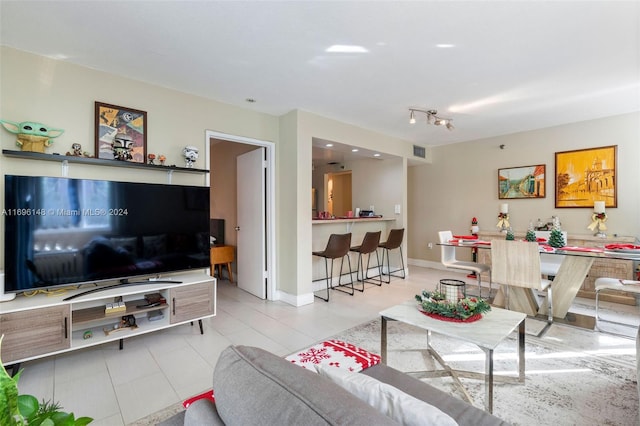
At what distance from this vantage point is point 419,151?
595cm

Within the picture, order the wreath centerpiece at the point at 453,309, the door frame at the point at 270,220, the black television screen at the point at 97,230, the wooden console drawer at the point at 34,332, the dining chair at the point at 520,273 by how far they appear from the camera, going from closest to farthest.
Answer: the wreath centerpiece at the point at 453,309, the wooden console drawer at the point at 34,332, the black television screen at the point at 97,230, the dining chair at the point at 520,273, the door frame at the point at 270,220

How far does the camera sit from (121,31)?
7.21ft

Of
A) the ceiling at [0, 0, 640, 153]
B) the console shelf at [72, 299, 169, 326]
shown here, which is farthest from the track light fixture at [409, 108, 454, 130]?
the console shelf at [72, 299, 169, 326]

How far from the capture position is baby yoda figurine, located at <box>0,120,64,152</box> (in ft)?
7.60

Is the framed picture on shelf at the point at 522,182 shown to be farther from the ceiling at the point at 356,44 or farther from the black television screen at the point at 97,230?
the black television screen at the point at 97,230

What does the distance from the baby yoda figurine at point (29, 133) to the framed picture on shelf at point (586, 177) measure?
637cm

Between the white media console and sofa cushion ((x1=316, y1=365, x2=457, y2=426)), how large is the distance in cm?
223

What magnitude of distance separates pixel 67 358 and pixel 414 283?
4.40 meters

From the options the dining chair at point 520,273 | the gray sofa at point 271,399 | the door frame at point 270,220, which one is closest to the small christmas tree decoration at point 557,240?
the dining chair at point 520,273

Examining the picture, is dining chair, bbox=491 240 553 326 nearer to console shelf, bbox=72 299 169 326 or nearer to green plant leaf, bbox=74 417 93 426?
console shelf, bbox=72 299 169 326

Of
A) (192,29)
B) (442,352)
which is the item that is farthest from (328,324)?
(192,29)

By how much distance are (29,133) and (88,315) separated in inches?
59.8

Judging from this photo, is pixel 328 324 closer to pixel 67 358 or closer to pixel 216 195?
pixel 67 358

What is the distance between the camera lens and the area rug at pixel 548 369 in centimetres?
180
